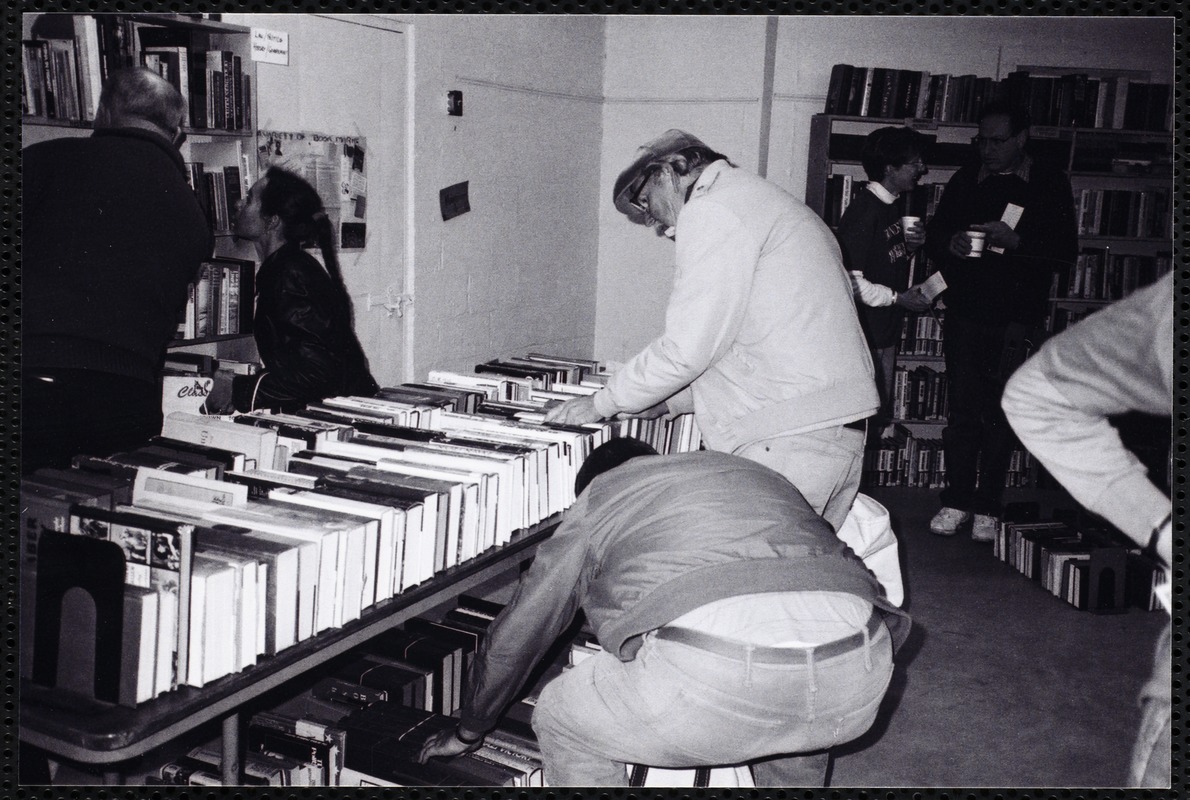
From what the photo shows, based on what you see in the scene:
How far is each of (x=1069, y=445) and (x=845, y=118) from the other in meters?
4.54

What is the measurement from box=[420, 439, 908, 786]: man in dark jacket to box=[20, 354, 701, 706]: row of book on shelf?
31 cm

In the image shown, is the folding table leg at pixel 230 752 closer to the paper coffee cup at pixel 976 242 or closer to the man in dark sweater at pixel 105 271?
the man in dark sweater at pixel 105 271

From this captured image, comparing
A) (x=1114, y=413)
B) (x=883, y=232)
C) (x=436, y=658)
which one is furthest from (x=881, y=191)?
(x=1114, y=413)

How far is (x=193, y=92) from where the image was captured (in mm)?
3043

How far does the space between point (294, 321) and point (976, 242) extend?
2728 millimetres

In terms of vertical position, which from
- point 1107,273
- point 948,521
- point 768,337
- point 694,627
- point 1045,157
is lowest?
point 948,521

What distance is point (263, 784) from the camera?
6.90ft

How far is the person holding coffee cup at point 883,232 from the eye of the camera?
442 cm

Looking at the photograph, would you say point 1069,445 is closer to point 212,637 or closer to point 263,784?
point 212,637

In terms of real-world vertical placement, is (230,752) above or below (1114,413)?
below

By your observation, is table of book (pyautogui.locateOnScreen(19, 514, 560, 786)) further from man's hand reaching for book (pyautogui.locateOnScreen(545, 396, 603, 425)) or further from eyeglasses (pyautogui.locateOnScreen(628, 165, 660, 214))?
eyeglasses (pyautogui.locateOnScreen(628, 165, 660, 214))

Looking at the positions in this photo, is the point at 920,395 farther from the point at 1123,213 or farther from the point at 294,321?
the point at 294,321

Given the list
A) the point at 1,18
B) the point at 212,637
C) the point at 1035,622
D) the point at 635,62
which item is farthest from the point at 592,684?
the point at 635,62

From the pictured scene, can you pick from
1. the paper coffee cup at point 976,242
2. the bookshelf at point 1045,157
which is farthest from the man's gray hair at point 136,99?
the bookshelf at point 1045,157
